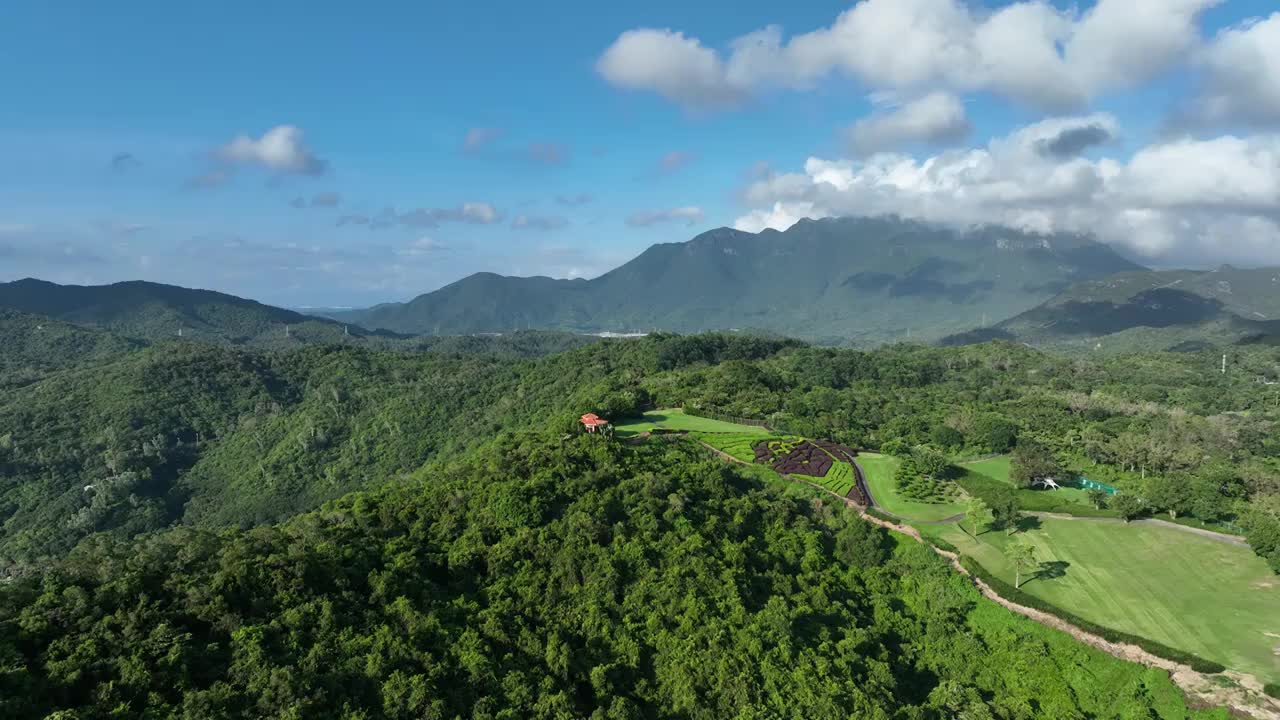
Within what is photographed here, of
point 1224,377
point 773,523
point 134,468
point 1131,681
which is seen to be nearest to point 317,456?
point 134,468

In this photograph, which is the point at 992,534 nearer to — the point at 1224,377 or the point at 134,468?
the point at 134,468

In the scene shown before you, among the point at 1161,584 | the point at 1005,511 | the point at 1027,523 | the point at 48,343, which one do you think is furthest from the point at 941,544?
the point at 48,343

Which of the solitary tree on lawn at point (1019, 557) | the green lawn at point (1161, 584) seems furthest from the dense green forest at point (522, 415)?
the solitary tree on lawn at point (1019, 557)

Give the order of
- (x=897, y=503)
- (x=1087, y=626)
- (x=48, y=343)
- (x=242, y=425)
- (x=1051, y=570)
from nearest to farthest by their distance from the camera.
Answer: (x=1087, y=626), (x=1051, y=570), (x=897, y=503), (x=242, y=425), (x=48, y=343)

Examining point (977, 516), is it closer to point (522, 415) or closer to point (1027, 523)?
point (1027, 523)

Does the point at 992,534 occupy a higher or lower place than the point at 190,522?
higher

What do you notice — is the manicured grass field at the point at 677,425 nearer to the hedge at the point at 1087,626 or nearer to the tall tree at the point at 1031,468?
the tall tree at the point at 1031,468
